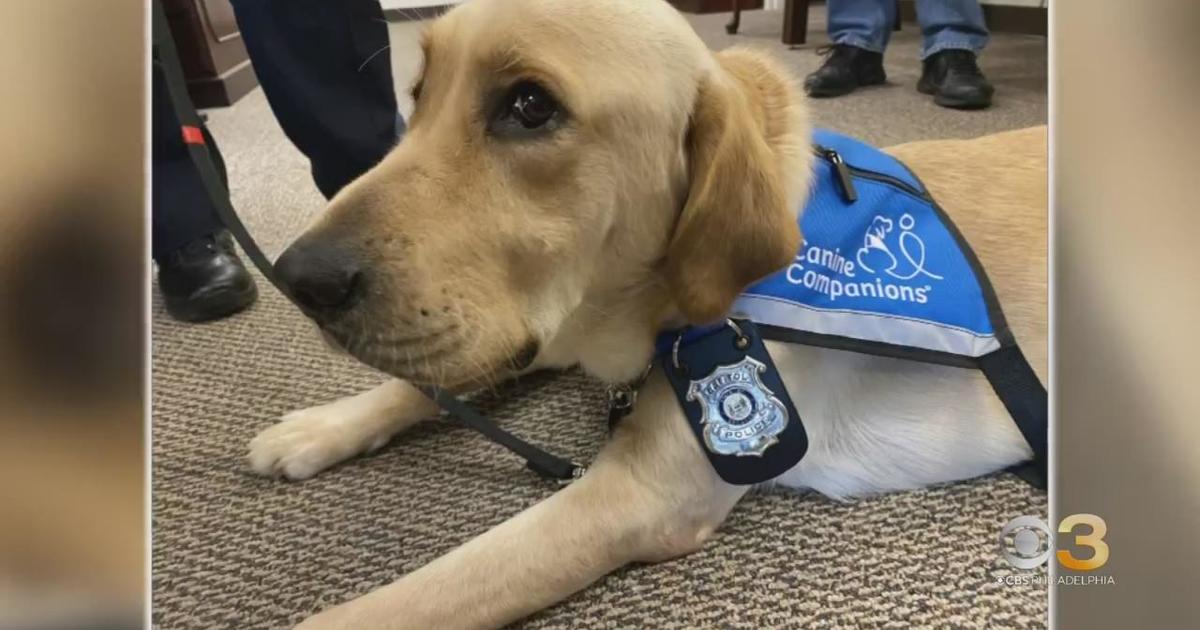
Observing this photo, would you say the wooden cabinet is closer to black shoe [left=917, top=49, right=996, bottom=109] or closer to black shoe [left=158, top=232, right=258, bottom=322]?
black shoe [left=158, top=232, right=258, bottom=322]

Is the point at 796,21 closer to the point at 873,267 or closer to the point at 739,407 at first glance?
the point at 873,267

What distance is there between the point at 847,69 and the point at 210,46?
187cm

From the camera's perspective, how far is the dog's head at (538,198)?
88 cm

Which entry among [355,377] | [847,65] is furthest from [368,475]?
[847,65]

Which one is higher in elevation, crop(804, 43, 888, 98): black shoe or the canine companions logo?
the canine companions logo

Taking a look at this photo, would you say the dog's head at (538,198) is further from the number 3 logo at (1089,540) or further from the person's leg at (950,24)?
the person's leg at (950,24)

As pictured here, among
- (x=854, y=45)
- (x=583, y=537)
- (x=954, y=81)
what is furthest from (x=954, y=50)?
(x=583, y=537)

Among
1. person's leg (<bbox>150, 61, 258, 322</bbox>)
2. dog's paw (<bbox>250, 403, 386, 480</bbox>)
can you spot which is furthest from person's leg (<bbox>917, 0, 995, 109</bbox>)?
person's leg (<bbox>150, 61, 258, 322</bbox>)

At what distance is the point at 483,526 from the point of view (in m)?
1.19

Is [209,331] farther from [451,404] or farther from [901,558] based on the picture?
[901,558]

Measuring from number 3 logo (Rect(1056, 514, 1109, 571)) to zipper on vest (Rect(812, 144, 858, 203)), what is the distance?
0.70m

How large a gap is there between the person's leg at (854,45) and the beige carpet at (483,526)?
57 cm

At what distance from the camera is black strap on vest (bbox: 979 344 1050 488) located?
108 centimetres

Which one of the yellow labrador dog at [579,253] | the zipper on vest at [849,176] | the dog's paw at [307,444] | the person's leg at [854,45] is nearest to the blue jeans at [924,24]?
the person's leg at [854,45]
